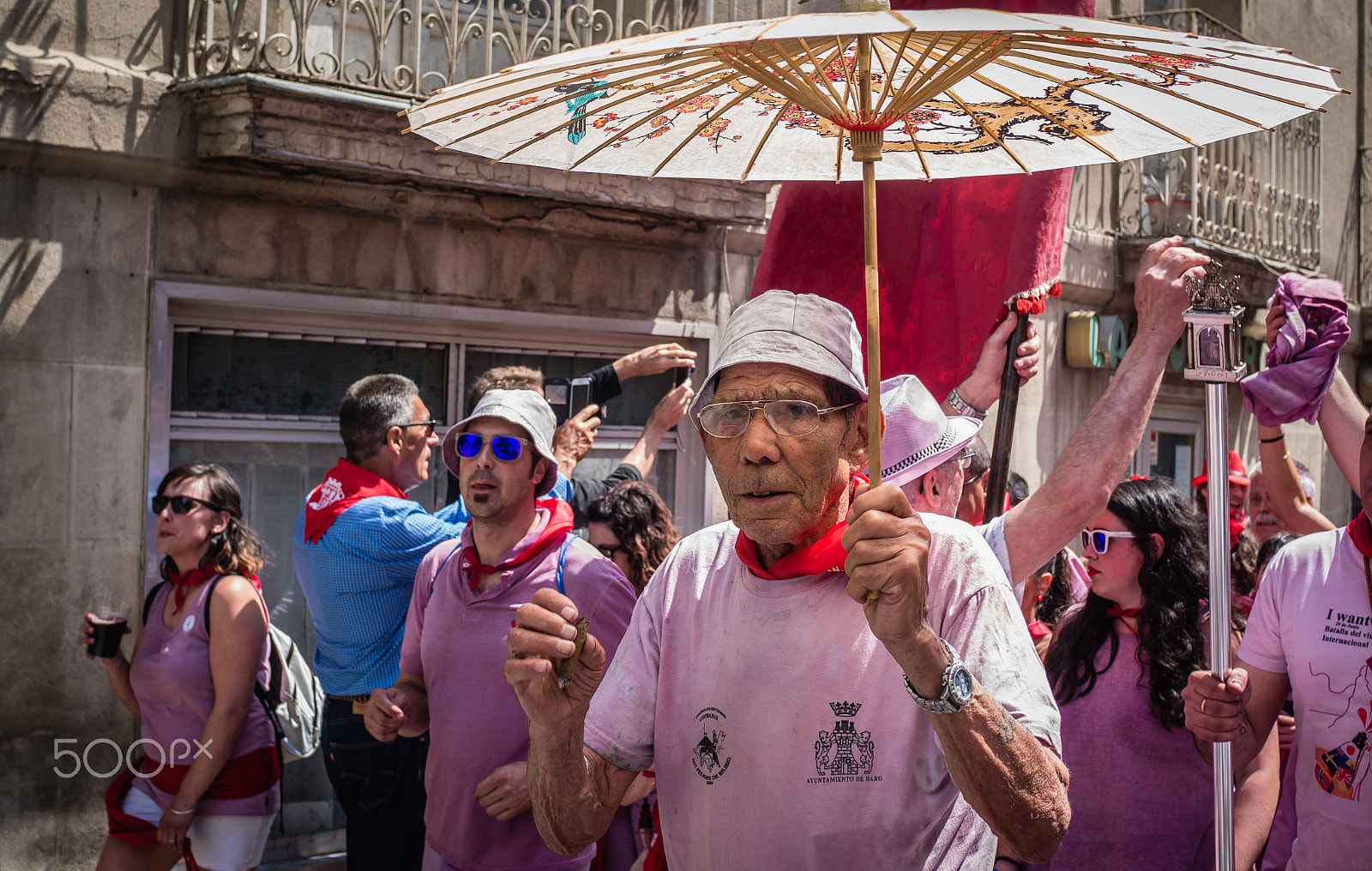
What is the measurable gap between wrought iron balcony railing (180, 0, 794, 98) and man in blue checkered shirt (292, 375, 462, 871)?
8.48ft

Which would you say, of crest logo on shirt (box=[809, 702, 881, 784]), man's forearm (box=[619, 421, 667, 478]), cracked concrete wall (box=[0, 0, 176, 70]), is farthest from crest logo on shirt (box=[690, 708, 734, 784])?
cracked concrete wall (box=[0, 0, 176, 70])

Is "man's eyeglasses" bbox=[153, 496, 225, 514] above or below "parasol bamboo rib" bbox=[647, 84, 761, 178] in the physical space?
below

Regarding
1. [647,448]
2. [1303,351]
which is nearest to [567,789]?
[1303,351]

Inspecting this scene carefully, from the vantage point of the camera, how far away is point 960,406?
140 inches

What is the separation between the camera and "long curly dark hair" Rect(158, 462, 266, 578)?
14.4 ft

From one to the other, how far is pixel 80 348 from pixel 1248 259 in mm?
9836

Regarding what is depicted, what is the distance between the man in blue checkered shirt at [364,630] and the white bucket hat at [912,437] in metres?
1.94

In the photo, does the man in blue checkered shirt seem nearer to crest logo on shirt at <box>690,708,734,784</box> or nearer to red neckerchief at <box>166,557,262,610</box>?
red neckerchief at <box>166,557,262,610</box>

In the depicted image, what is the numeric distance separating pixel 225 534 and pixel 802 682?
10.0 ft

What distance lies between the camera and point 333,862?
6293 millimetres

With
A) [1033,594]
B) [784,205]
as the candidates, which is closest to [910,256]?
[784,205]

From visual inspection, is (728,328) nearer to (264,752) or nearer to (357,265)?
(264,752)

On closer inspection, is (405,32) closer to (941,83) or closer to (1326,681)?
(941,83)

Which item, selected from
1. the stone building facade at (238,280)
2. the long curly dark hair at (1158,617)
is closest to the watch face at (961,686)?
the long curly dark hair at (1158,617)
